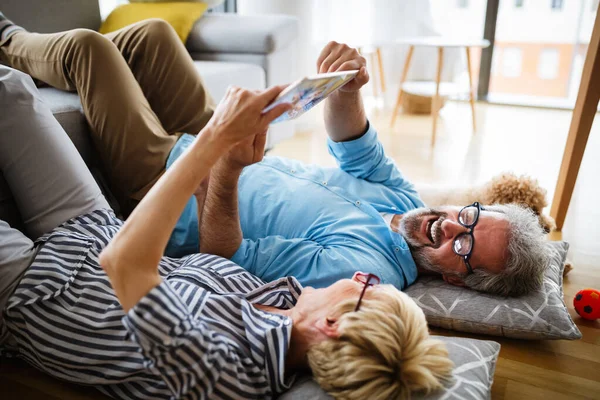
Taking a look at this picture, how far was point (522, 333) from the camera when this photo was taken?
4.07 feet

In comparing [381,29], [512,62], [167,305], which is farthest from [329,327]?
[512,62]

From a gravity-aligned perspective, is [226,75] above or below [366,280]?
above

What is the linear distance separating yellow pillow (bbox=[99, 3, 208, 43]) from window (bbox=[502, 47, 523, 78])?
3.16 metres

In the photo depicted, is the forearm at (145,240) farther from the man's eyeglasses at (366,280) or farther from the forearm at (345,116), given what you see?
the forearm at (345,116)

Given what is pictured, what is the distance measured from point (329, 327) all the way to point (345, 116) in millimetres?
802

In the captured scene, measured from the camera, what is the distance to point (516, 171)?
2730 millimetres

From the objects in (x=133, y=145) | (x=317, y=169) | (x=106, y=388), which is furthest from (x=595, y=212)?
(x=106, y=388)

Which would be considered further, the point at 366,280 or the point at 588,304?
the point at 588,304

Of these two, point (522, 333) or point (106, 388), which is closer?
point (106, 388)

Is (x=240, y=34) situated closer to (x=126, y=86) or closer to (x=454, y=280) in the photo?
(x=126, y=86)

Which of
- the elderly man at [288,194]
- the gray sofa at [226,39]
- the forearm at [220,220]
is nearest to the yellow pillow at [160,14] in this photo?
the gray sofa at [226,39]

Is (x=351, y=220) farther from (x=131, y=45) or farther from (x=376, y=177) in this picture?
(x=131, y=45)

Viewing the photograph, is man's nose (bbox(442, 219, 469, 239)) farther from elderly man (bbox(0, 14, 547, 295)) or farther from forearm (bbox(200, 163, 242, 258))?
forearm (bbox(200, 163, 242, 258))

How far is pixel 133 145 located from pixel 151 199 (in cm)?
73
